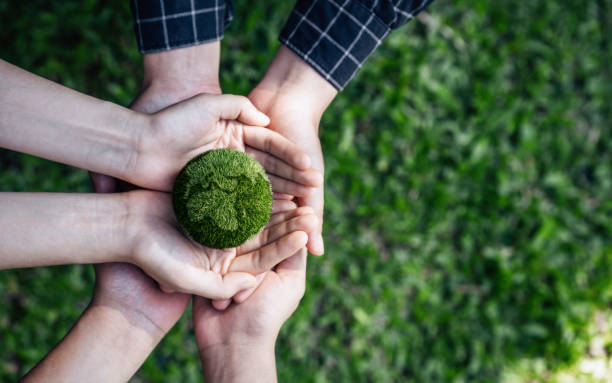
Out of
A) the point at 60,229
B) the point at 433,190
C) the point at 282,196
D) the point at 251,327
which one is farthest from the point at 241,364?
the point at 433,190

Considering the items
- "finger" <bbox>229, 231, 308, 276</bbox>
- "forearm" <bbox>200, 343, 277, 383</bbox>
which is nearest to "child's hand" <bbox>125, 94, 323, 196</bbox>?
"finger" <bbox>229, 231, 308, 276</bbox>

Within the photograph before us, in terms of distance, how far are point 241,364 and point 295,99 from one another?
5.70 feet

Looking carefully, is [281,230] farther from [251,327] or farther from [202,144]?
[202,144]

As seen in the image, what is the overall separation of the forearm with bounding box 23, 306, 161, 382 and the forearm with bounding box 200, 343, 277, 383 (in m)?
0.42

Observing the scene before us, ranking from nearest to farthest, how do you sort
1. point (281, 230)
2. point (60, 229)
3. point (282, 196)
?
1. point (60, 229)
2. point (281, 230)
3. point (282, 196)

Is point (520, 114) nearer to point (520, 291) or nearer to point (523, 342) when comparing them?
point (520, 291)

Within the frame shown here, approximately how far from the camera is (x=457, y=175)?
450 cm

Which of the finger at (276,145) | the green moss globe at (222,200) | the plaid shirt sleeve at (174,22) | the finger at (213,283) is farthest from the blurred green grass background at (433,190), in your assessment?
the green moss globe at (222,200)

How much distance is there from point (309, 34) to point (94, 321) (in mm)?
2286

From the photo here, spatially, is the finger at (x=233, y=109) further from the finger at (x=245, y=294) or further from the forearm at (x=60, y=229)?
the finger at (x=245, y=294)

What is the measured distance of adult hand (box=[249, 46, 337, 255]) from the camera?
3.05 metres

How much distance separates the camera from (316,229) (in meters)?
2.78

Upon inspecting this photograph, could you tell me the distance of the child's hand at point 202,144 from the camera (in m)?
2.76

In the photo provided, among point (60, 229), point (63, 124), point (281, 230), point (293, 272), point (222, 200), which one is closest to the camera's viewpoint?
point (222, 200)
